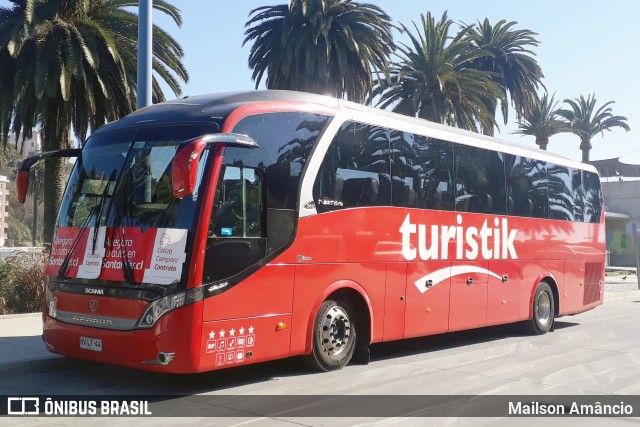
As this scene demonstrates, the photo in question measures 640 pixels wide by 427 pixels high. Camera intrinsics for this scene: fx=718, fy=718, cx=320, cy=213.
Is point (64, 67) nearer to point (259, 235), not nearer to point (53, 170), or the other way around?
point (53, 170)

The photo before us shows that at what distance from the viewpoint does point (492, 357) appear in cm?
1172

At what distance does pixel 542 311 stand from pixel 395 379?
6807 millimetres

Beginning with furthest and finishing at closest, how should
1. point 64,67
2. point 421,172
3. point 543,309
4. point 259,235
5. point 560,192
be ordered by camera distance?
point 64,67 < point 560,192 < point 543,309 < point 421,172 < point 259,235

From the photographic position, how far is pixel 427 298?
11.6 metres

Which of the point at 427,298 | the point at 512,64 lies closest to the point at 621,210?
the point at 512,64

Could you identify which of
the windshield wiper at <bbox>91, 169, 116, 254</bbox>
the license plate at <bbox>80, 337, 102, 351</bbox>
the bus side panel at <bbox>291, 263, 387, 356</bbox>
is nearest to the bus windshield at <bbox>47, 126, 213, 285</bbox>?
the windshield wiper at <bbox>91, 169, 116, 254</bbox>

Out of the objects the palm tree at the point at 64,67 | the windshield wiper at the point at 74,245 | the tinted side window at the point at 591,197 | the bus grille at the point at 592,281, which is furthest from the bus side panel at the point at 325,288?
the palm tree at the point at 64,67

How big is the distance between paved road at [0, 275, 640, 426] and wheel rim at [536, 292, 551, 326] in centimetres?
198

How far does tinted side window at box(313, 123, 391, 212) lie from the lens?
965cm

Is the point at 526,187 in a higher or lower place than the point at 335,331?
higher

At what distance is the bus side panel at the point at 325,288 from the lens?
9.14 m

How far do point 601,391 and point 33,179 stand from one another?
51.7 metres

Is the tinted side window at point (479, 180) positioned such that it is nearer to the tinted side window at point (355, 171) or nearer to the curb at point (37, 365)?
the tinted side window at point (355, 171)

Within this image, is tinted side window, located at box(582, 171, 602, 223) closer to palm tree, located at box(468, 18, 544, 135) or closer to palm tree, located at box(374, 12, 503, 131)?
palm tree, located at box(374, 12, 503, 131)
